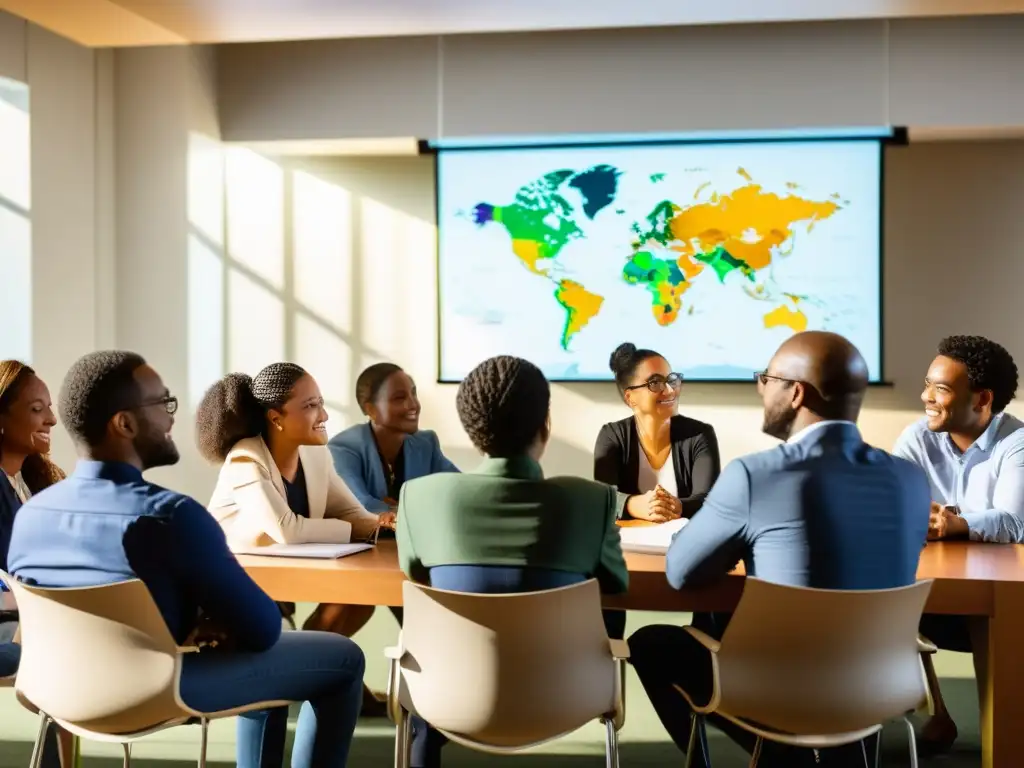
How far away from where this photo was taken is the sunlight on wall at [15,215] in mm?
5816

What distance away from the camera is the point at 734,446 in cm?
656

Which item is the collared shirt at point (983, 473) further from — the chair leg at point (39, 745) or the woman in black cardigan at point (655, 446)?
the chair leg at point (39, 745)

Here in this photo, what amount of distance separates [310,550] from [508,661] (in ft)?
2.89

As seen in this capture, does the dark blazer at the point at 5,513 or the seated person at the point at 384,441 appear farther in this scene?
the seated person at the point at 384,441

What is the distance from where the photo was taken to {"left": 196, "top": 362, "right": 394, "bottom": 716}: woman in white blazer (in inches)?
125

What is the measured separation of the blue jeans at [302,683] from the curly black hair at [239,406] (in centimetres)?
85

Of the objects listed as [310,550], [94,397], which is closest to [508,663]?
[310,550]

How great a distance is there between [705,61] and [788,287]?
1.30 m

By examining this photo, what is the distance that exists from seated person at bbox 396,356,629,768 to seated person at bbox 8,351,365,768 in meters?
0.37

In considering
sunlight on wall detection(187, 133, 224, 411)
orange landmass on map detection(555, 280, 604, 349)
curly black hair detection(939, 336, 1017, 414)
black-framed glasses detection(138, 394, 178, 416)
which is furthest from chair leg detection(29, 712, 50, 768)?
orange landmass on map detection(555, 280, 604, 349)

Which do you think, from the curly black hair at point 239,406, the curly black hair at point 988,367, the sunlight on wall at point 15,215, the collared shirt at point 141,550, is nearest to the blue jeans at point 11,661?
the collared shirt at point 141,550

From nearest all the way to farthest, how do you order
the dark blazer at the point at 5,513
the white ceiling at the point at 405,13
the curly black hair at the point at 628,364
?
the dark blazer at the point at 5,513
the curly black hair at the point at 628,364
the white ceiling at the point at 405,13

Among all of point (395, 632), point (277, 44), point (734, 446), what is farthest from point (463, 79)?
point (395, 632)

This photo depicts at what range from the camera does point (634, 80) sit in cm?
627
